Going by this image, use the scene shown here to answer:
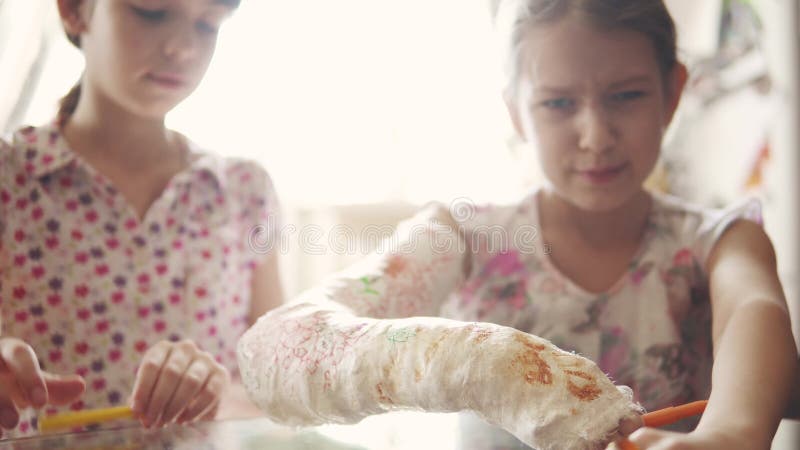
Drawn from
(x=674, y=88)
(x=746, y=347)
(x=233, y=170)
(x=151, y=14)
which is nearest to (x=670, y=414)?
(x=746, y=347)

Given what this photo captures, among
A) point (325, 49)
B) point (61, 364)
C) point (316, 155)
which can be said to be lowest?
point (61, 364)

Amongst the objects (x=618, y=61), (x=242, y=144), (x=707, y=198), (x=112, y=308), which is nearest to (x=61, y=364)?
(x=112, y=308)

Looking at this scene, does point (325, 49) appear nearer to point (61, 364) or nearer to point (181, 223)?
point (181, 223)

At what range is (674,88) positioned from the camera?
0.41 meters

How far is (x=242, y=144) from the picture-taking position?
2.31 ft

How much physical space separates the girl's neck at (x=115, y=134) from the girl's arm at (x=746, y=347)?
0.36 meters

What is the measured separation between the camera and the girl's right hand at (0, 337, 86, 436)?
0.34 metres

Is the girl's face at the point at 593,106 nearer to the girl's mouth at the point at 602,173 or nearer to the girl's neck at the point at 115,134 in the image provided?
the girl's mouth at the point at 602,173

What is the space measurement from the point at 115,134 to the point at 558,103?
29 centimetres

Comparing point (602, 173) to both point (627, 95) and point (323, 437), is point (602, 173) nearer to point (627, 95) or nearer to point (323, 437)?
point (627, 95)

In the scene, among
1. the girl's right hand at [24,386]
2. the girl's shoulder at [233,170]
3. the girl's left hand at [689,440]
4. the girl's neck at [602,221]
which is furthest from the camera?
the girl's shoulder at [233,170]

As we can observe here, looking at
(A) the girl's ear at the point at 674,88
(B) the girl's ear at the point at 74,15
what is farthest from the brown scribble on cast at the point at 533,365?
(B) the girl's ear at the point at 74,15

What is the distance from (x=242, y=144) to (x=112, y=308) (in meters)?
0.26

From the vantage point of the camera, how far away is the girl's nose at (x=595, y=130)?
1.18 feet
